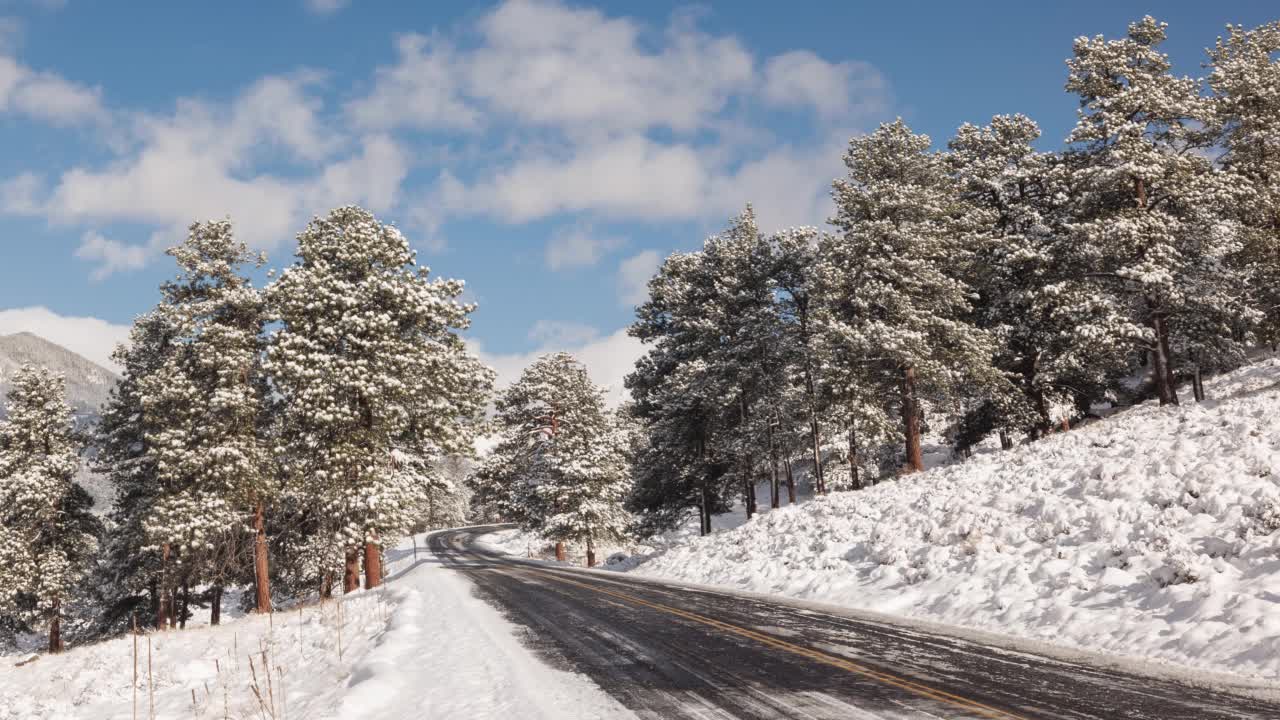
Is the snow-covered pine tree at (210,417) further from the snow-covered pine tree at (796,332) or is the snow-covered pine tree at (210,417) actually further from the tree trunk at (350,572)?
the snow-covered pine tree at (796,332)

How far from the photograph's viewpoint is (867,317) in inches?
1155

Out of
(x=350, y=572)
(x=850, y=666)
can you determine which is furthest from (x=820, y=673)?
(x=350, y=572)

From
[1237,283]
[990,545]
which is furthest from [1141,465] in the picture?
[1237,283]

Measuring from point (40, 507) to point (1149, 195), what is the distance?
4455 cm

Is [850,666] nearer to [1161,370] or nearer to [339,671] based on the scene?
[339,671]

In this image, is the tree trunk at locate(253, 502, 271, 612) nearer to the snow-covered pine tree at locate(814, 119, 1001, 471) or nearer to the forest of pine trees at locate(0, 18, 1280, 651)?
the forest of pine trees at locate(0, 18, 1280, 651)

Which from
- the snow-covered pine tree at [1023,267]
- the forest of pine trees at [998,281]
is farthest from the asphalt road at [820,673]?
the snow-covered pine tree at [1023,267]

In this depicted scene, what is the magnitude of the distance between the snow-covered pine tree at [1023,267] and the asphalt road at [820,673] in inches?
789

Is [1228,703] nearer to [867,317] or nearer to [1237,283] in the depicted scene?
[867,317]

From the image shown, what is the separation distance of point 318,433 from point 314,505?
271 centimetres

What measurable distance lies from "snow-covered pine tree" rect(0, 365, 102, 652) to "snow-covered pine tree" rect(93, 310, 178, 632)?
5.23 feet

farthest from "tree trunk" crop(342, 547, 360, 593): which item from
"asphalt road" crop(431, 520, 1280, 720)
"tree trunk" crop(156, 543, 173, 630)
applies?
"asphalt road" crop(431, 520, 1280, 720)

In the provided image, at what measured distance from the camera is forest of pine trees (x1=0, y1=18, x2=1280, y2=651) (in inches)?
941

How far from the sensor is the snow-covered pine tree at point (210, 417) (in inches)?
927
